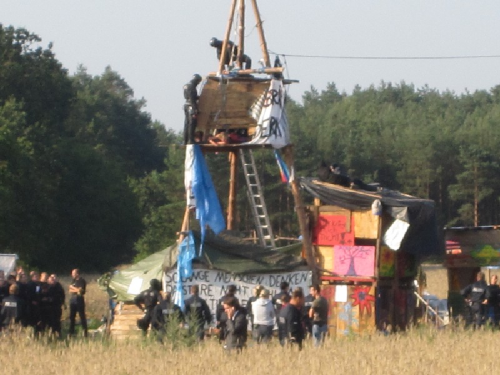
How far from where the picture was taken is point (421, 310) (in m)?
27.4

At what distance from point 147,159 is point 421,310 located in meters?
76.1

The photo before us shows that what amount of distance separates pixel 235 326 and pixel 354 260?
7557 millimetres

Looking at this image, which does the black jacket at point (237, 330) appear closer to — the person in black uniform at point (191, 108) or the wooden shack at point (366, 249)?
the wooden shack at point (366, 249)

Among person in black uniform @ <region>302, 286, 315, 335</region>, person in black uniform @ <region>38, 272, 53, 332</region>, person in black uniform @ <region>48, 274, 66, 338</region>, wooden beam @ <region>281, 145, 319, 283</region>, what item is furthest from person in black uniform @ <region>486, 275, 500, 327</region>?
person in black uniform @ <region>38, 272, 53, 332</region>

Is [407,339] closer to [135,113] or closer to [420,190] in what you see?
[420,190]

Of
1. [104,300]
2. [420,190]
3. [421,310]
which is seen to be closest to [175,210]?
[420,190]

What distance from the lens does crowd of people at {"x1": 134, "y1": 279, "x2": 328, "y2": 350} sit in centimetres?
1777

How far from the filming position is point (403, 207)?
24.4m

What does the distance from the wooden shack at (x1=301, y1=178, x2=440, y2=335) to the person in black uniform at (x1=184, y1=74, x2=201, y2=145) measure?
2.95 m

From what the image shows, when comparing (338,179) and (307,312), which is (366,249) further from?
(307,312)

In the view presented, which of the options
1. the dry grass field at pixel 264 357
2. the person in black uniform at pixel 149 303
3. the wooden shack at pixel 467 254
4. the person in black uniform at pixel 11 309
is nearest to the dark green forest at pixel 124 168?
the wooden shack at pixel 467 254

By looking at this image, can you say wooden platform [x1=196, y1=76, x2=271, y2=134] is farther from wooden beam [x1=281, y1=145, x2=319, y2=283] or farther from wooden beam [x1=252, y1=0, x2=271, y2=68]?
wooden beam [x1=281, y1=145, x2=319, y2=283]

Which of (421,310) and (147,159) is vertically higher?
(147,159)

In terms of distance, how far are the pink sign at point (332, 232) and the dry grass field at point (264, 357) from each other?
5342 millimetres
